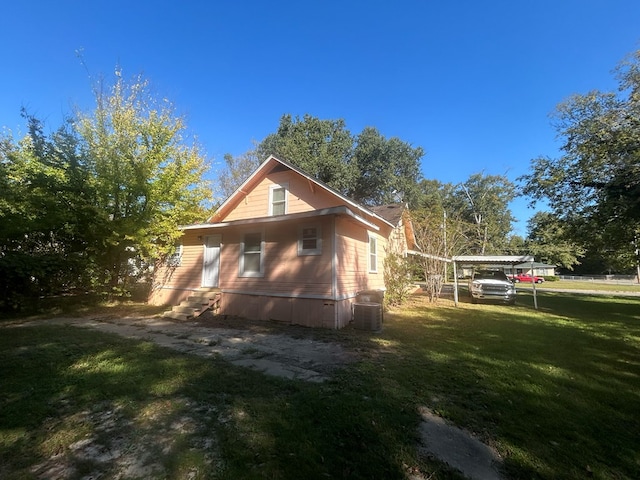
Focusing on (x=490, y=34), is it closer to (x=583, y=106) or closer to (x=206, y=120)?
(x=583, y=106)

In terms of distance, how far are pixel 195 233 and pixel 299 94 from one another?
37.2ft

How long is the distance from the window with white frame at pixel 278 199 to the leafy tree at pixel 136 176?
3.20 m

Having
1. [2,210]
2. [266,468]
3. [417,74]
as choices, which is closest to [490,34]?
[417,74]

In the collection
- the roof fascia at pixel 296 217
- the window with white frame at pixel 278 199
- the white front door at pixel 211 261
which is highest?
the window with white frame at pixel 278 199

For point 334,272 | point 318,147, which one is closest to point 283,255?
point 334,272

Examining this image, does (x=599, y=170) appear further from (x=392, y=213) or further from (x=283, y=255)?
(x=283, y=255)

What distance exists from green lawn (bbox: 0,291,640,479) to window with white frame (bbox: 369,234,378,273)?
573 centimetres

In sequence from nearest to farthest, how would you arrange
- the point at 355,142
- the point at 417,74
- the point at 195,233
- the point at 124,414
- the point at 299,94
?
the point at 124,414, the point at 195,233, the point at 417,74, the point at 299,94, the point at 355,142

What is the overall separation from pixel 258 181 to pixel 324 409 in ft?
33.5

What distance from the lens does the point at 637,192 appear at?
998 centimetres

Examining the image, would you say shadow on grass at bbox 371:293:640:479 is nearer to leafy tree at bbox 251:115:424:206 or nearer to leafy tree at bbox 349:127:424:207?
leafy tree at bbox 251:115:424:206

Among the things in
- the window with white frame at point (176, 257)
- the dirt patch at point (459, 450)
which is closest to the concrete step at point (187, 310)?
the window with white frame at point (176, 257)

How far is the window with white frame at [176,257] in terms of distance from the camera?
Answer: 42.1ft

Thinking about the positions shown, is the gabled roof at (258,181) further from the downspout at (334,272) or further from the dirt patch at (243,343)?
the dirt patch at (243,343)
